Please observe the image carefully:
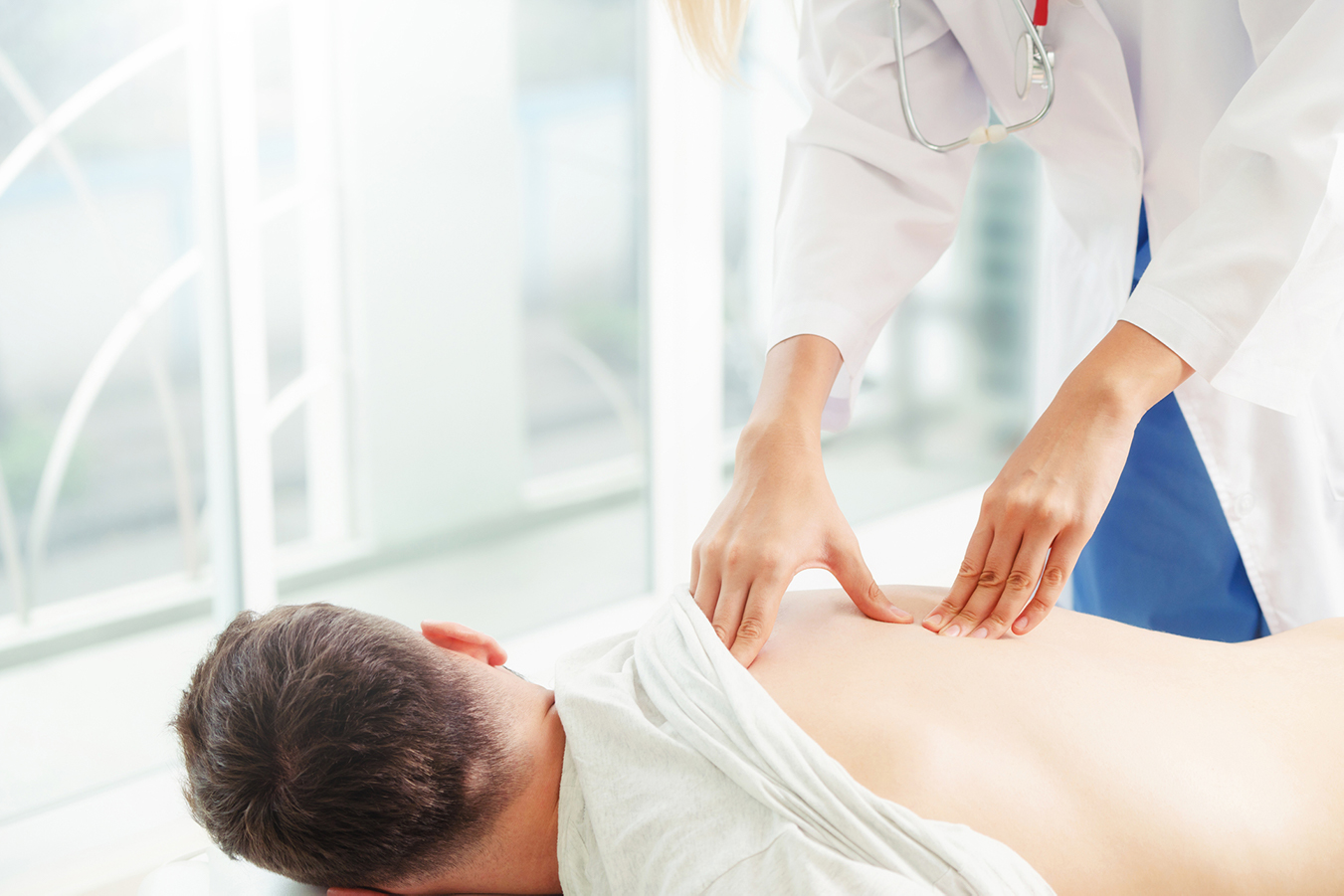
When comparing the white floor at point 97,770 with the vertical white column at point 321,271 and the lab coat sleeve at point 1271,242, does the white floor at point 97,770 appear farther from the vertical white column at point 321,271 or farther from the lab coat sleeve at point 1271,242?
the lab coat sleeve at point 1271,242

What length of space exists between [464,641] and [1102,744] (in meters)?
0.59

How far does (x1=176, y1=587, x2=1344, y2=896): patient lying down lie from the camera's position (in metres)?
0.72

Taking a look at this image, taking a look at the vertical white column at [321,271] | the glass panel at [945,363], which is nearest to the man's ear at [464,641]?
the vertical white column at [321,271]

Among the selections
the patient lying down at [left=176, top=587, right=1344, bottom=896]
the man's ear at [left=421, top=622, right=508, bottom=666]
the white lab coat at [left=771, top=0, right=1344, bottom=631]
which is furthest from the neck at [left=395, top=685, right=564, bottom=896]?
the white lab coat at [left=771, top=0, right=1344, bottom=631]

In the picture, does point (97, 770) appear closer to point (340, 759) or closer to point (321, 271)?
point (321, 271)

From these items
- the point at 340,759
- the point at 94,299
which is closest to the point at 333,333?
the point at 94,299

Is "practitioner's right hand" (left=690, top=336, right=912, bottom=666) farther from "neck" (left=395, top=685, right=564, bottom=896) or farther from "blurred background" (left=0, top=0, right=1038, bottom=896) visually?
"blurred background" (left=0, top=0, right=1038, bottom=896)

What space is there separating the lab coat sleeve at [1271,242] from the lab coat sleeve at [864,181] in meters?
0.33

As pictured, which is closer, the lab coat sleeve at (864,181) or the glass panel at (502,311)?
the lab coat sleeve at (864,181)

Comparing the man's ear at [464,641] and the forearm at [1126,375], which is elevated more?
the forearm at [1126,375]

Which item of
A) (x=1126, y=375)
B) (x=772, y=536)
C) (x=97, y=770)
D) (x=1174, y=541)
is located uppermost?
(x=1126, y=375)

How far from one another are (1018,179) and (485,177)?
6.85 feet

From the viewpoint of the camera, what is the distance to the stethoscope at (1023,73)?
1.05 metres

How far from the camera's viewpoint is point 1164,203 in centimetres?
110
